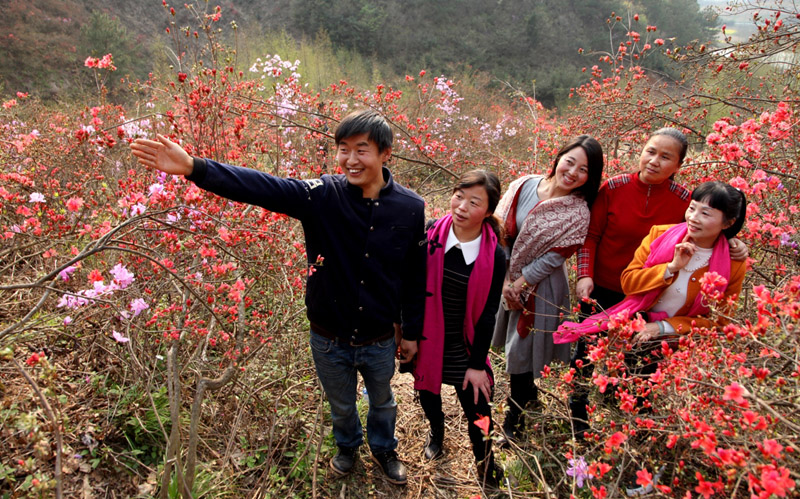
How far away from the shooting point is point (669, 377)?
151 centimetres

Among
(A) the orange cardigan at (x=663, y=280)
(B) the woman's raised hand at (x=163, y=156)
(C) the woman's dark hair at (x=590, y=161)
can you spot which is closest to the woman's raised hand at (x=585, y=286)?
(A) the orange cardigan at (x=663, y=280)

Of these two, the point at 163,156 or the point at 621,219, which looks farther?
the point at 621,219

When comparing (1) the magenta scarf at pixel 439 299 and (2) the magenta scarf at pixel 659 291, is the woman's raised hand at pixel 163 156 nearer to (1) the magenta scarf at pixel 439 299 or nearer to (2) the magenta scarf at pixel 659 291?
(1) the magenta scarf at pixel 439 299

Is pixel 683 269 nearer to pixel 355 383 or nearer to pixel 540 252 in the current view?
pixel 540 252

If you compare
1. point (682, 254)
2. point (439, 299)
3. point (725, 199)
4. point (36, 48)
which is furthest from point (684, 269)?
point (36, 48)

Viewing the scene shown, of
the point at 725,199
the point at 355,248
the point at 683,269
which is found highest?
the point at 725,199

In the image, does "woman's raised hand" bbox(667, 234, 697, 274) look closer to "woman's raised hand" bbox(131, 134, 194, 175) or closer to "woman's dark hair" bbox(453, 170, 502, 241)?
"woman's dark hair" bbox(453, 170, 502, 241)

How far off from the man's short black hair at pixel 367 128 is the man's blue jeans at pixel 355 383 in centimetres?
83

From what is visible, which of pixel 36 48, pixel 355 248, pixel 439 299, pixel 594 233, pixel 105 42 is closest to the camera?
pixel 355 248

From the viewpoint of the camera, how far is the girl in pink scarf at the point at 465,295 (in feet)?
6.60

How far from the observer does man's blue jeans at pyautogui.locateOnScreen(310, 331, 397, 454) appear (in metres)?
1.93

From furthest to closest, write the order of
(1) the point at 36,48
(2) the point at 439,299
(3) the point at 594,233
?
(1) the point at 36,48
(3) the point at 594,233
(2) the point at 439,299

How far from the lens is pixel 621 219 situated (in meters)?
2.22

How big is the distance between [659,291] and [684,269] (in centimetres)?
13
